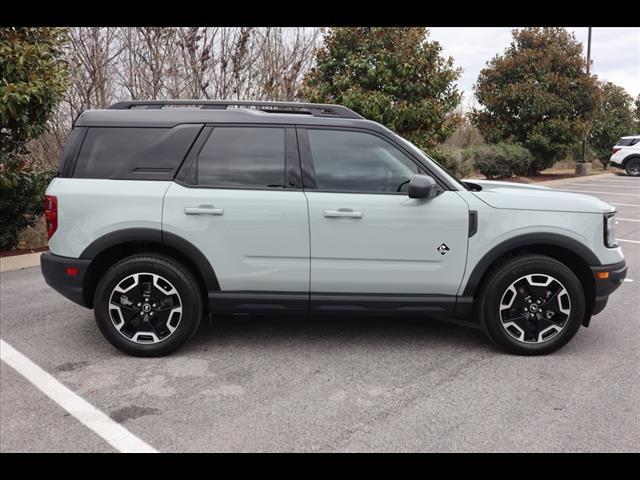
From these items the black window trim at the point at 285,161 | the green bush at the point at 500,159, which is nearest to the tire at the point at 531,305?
the black window trim at the point at 285,161

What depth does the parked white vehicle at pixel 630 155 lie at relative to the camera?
23594 mm

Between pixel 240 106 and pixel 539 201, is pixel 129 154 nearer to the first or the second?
pixel 240 106

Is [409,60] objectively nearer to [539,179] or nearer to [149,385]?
[149,385]

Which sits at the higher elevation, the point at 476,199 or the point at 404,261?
the point at 476,199

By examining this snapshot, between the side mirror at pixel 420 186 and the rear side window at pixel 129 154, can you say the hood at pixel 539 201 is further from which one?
the rear side window at pixel 129 154

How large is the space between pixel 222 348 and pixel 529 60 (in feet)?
65.1

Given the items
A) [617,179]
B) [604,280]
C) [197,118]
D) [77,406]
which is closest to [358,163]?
[197,118]

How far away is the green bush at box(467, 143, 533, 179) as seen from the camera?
19.1 metres

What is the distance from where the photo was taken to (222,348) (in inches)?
171

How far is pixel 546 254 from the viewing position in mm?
4273

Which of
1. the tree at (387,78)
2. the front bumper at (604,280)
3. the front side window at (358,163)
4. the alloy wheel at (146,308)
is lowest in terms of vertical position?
the alloy wheel at (146,308)

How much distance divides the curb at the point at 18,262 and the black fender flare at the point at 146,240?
11.4 ft

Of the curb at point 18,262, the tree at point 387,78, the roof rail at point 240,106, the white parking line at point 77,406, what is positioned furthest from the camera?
the tree at point 387,78
